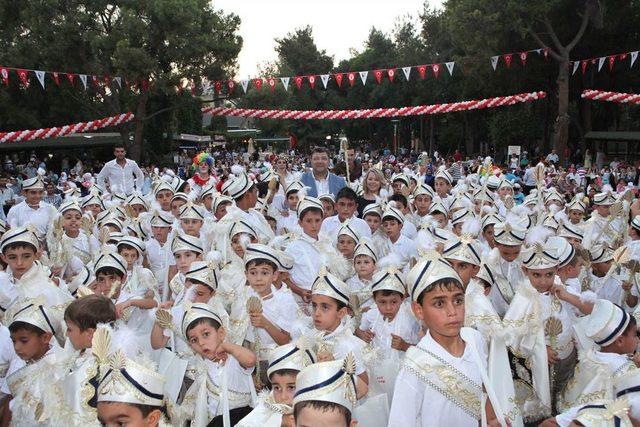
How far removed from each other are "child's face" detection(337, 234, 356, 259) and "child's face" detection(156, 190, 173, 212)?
162 inches

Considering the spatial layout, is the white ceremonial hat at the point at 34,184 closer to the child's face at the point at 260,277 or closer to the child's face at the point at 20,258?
the child's face at the point at 20,258

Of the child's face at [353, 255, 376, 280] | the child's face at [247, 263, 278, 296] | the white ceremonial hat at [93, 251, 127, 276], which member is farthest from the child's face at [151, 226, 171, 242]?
the child's face at [247, 263, 278, 296]

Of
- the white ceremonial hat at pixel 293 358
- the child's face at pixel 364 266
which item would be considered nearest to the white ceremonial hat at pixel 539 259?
the child's face at pixel 364 266

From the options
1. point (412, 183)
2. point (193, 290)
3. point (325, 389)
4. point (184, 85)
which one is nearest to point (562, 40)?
point (184, 85)

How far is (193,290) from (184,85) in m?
30.6

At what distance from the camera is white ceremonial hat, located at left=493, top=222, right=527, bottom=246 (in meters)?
7.16

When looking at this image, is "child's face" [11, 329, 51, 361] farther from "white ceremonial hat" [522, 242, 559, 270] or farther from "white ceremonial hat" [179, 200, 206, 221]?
"white ceremonial hat" [522, 242, 559, 270]

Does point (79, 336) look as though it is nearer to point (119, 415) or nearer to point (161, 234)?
point (119, 415)

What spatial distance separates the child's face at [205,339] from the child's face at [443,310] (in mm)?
1477

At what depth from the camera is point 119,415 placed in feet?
10.7

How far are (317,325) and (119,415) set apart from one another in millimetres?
2252

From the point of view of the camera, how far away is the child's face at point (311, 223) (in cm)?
795

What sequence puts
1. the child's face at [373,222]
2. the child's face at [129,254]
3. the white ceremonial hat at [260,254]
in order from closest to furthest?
the white ceremonial hat at [260,254] → the child's face at [129,254] → the child's face at [373,222]

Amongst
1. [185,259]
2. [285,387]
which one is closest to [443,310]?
[285,387]
